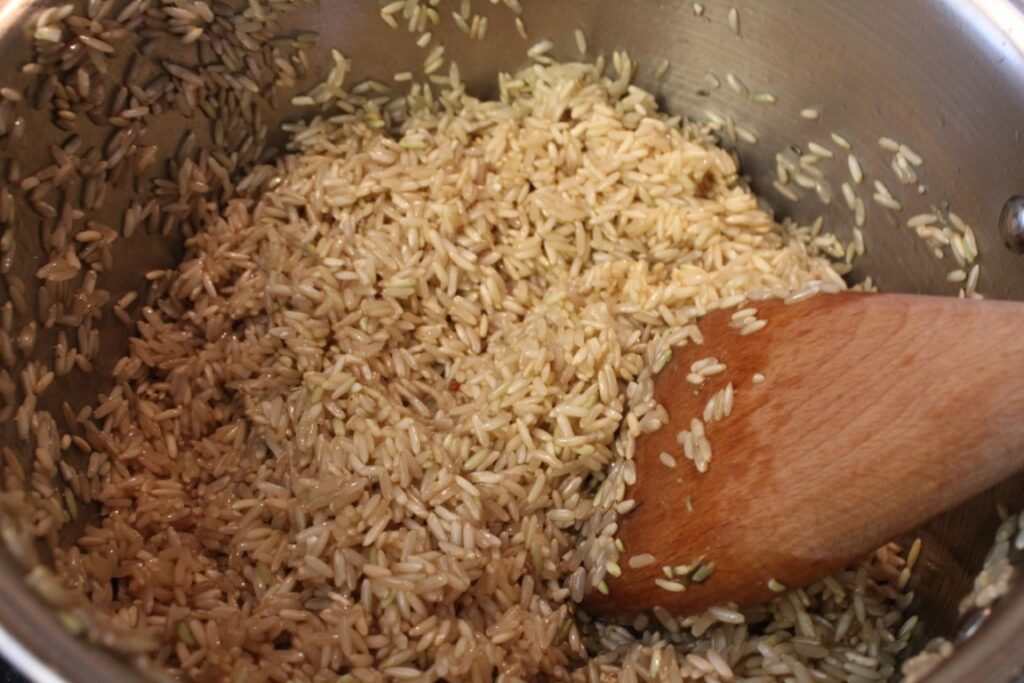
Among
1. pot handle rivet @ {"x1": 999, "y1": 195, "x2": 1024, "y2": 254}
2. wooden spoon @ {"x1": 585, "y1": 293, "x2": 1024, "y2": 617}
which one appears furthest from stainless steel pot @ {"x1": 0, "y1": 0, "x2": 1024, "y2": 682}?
wooden spoon @ {"x1": 585, "y1": 293, "x2": 1024, "y2": 617}

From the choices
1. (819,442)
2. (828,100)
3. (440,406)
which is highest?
(828,100)

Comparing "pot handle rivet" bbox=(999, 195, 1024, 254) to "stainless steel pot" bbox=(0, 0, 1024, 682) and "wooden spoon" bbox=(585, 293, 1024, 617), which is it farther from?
"wooden spoon" bbox=(585, 293, 1024, 617)

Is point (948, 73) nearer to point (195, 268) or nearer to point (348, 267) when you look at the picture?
point (348, 267)

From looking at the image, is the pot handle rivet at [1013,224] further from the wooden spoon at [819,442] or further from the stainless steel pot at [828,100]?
the wooden spoon at [819,442]

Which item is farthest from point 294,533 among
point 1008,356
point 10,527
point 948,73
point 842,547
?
point 948,73

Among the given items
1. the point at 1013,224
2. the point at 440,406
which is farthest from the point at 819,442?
the point at 440,406

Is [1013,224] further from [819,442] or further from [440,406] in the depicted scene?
[440,406]
